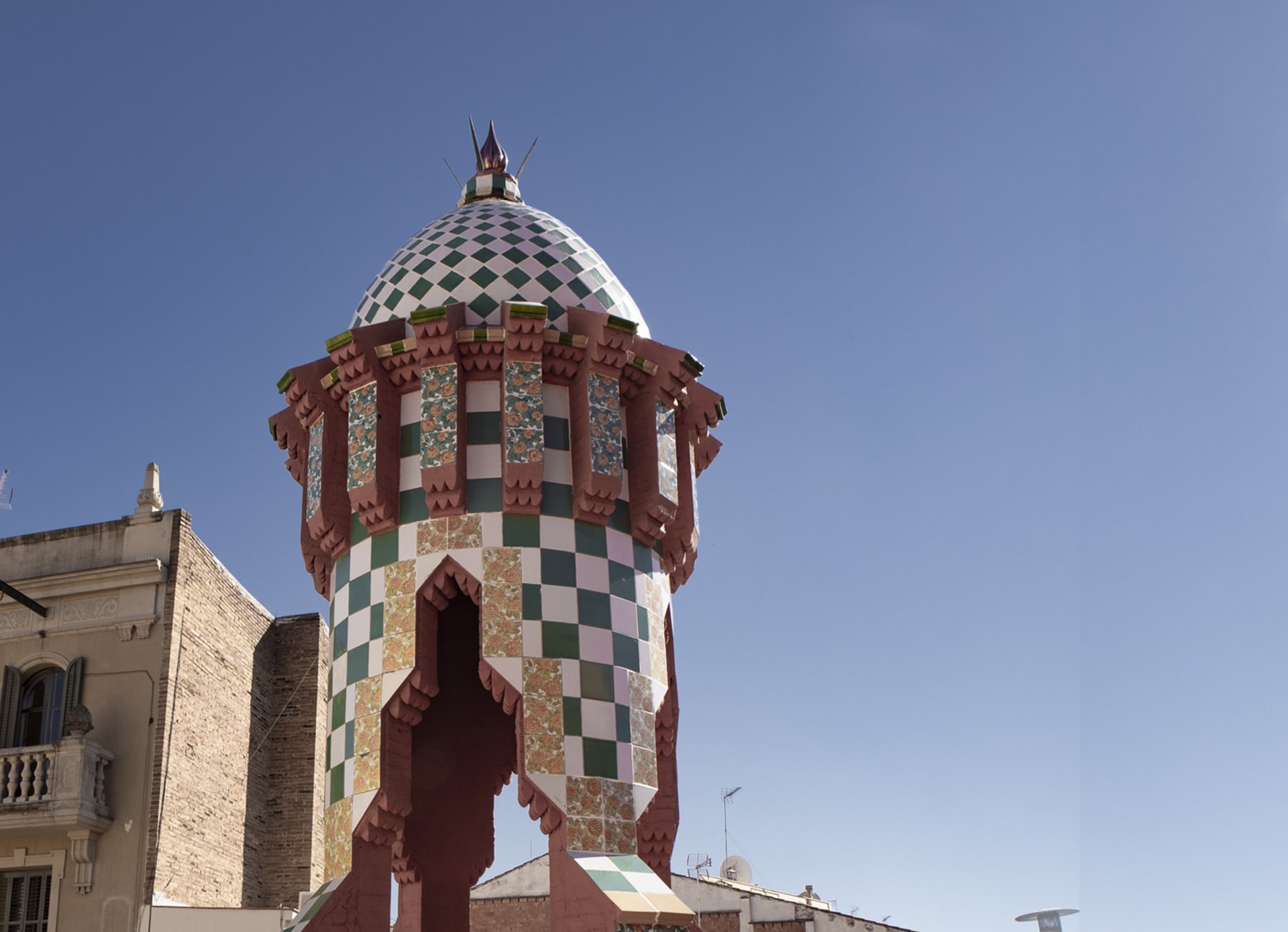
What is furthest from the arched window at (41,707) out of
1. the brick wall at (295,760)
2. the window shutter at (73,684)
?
the brick wall at (295,760)

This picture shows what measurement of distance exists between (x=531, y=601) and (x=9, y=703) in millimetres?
13548

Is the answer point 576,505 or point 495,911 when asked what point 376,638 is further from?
point 495,911

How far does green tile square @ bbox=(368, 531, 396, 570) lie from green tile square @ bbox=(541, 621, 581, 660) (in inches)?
61.1

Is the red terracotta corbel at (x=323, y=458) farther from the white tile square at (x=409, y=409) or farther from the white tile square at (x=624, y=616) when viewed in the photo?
the white tile square at (x=624, y=616)

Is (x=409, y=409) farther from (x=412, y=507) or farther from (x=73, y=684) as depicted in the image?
(x=73, y=684)

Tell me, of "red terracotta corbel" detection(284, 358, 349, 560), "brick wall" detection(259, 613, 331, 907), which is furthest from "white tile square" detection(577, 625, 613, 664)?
"brick wall" detection(259, 613, 331, 907)

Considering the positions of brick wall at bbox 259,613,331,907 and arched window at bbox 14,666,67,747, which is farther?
brick wall at bbox 259,613,331,907

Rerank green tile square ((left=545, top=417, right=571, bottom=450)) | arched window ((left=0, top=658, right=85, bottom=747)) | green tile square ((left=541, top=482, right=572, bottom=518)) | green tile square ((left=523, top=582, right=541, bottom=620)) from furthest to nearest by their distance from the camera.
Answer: arched window ((left=0, top=658, right=85, bottom=747)) < green tile square ((left=545, top=417, right=571, bottom=450)) < green tile square ((left=541, top=482, right=572, bottom=518)) < green tile square ((left=523, top=582, right=541, bottom=620))

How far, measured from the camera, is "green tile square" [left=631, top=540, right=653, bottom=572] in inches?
497

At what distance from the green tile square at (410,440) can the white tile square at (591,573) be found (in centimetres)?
182

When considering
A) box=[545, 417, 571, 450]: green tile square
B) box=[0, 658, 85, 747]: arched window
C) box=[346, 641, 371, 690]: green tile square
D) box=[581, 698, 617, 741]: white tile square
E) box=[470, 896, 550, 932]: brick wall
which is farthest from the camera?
box=[470, 896, 550, 932]: brick wall

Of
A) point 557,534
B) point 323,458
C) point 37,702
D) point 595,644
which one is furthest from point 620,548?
point 37,702

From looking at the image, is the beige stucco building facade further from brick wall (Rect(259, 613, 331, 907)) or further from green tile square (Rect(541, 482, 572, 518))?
green tile square (Rect(541, 482, 572, 518))

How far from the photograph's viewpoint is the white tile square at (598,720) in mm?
11508
